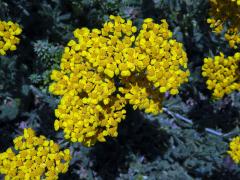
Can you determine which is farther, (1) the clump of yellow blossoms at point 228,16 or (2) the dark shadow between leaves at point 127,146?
A: (2) the dark shadow between leaves at point 127,146

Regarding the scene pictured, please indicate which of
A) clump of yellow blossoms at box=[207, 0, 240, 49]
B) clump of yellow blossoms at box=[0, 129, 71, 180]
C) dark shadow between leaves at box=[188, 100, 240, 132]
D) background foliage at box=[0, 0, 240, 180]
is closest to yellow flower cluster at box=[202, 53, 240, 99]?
clump of yellow blossoms at box=[207, 0, 240, 49]

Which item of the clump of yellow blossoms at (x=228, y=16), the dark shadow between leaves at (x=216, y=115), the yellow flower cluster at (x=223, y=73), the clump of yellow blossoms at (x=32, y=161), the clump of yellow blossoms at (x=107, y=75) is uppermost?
the clump of yellow blossoms at (x=228, y=16)

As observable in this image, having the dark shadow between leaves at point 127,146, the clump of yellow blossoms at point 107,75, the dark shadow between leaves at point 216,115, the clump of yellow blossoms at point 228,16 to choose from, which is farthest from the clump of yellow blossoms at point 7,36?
the dark shadow between leaves at point 216,115

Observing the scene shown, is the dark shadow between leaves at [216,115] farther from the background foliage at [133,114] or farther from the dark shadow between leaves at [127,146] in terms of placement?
the dark shadow between leaves at [127,146]

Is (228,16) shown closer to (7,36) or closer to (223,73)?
(223,73)

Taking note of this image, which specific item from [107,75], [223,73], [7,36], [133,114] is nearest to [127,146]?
[133,114]

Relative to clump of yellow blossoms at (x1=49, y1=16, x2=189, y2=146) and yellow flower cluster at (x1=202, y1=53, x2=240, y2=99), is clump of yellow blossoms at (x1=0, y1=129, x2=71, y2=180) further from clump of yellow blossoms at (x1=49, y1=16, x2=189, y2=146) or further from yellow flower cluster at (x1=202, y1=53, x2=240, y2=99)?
yellow flower cluster at (x1=202, y1=53, x2=240, y2=99)

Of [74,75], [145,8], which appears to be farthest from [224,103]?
[74,75]
